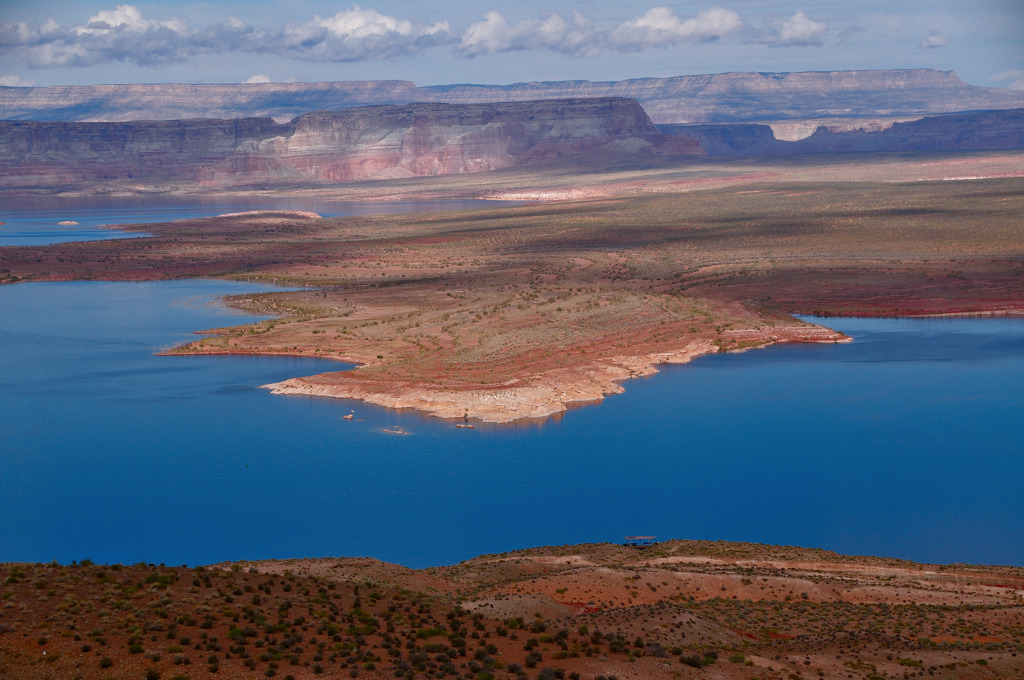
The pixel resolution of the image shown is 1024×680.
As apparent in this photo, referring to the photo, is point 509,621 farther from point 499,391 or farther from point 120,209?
point 120,209

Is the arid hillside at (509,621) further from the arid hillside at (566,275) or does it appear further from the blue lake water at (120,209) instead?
the blue lake water at (120,209)

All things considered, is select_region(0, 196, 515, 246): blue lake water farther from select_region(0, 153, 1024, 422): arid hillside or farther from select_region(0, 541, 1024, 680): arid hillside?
select_region(0, 541, 1024, 680): arid hillside

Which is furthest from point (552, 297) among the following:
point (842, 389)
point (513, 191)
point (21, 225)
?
point (513, 191)

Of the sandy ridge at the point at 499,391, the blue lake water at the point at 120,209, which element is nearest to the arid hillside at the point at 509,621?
the sandy ridge at the point at 499,391

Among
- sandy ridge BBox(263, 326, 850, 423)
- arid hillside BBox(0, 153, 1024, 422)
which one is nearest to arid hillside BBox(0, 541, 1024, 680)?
sandy ridge BBox(263, 326, 850, 423)

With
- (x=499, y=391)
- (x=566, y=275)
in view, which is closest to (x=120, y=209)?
(x=566, y=275)

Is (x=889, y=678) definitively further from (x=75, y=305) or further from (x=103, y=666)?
(x=75, y=305)
